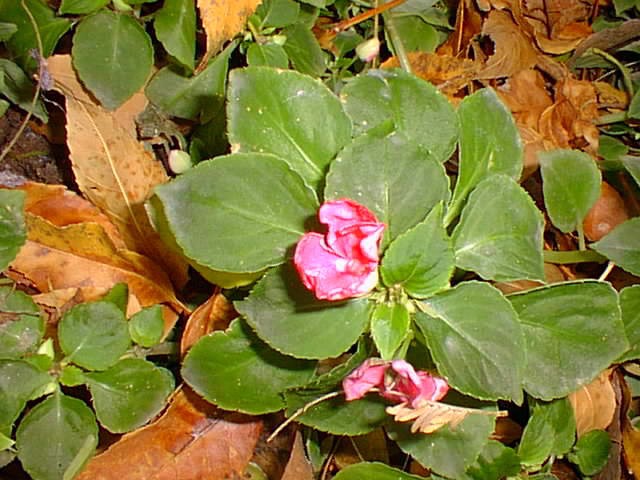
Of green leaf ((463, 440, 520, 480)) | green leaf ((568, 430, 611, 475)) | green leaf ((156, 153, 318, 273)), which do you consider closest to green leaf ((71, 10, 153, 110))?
green leaf ((156, 153, 318, 273))

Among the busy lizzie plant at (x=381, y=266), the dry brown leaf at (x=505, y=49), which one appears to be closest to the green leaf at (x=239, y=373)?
the busy lizzie plant at (x=381, y=266)

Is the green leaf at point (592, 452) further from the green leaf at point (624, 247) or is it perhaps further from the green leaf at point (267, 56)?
the green leaf at point (267, 56)

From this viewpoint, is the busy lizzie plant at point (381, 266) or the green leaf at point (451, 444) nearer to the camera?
the busy lizzie plant at point (381, 266)

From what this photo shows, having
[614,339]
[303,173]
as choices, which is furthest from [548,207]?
[303,173]

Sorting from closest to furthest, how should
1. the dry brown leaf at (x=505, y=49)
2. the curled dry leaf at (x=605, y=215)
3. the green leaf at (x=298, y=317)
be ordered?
the green leaf at (x=298, y=317), the curled dry leaf at (x=605, y=215), the dry brown leaf at (x=505, y=49)

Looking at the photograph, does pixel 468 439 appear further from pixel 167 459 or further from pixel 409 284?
pixel 167 459
